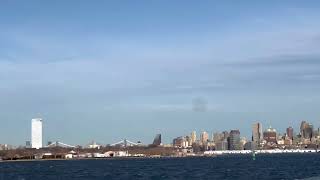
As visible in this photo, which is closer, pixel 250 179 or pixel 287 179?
pixel 287 179

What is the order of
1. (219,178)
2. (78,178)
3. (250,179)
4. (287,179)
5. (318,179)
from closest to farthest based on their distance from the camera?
(318,179), (287,179), (250,179), (219,178), (78,178)

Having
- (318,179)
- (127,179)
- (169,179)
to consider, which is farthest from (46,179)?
(318,179)

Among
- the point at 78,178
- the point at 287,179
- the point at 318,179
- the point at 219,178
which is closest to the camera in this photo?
the point at 318,179

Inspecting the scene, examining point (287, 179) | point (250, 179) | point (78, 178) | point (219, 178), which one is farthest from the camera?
point (78, 178)

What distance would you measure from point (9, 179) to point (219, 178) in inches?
1636

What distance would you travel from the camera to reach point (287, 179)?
100062mm

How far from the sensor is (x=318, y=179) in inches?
3236

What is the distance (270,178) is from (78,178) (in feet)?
119

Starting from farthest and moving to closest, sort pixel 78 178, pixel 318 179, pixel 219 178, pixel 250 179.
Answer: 1. pixel 78 178
2. pixel 219 178
3. pixel 250 179
4. pixel 318 179

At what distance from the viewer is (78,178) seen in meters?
128

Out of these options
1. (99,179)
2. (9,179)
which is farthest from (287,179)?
(9,179)

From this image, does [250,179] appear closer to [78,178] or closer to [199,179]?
[199,179]

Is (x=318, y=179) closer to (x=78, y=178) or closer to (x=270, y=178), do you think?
(x=270, y=178)

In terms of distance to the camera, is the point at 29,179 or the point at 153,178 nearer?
the point at 153,178
